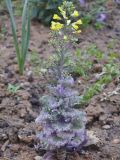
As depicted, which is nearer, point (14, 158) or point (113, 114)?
point (14, 158)

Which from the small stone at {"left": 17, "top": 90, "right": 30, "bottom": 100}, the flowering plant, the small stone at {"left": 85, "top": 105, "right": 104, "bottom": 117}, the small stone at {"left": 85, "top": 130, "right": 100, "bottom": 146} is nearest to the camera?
the flowering plant

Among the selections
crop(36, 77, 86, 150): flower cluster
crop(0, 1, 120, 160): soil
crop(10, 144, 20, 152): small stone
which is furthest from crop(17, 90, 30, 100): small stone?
crop(36, 77, 86, 150): flower cluster

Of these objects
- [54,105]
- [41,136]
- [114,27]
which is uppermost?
[54,105]

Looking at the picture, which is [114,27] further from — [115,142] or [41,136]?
[41,136]

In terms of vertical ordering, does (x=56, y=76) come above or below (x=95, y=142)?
above

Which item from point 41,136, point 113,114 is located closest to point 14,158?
point 41,136

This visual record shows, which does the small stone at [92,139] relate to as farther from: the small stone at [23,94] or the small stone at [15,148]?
the small stone at [23,94]

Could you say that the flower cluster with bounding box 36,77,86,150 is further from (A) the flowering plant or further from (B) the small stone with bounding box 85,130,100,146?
(B) the small stone with bounding box 85,130,100,146
